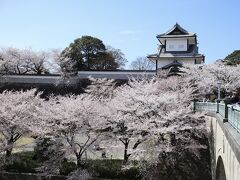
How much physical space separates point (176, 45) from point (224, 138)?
27.7 meters

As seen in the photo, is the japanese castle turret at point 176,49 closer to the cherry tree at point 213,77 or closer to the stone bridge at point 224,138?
the cherry tree at point 213,77

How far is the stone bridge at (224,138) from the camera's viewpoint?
6.41m

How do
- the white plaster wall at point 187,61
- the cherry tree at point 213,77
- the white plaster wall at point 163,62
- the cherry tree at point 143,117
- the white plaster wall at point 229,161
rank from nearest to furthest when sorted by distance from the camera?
the white plaster wall at point 229,161
the cherry tree at point 143,117
the cherry tree at point 213,77
the white plaster wall at point 187,61
the white plaster wall at point 163,62

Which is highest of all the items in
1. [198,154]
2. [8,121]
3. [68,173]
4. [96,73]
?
[96,73]

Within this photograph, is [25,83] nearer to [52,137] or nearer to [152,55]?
[152,55]

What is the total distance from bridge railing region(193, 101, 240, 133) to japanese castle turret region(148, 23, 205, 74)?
500 inches

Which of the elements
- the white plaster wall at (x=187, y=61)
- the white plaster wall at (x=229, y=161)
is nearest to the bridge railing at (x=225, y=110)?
the white plaster wall at (x=229, y=161)

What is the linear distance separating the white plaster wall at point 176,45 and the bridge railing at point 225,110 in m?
14.7

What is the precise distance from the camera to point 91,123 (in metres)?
17.7

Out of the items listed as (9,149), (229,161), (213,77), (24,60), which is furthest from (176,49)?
(229,161)

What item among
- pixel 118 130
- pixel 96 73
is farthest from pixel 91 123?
pixel 96 73

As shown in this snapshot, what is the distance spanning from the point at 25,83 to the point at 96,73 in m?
7.61

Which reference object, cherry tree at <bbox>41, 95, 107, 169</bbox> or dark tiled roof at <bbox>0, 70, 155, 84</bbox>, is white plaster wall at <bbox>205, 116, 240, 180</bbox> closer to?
cherry tree at <bbox>41, 95, 107, 169</bbox>

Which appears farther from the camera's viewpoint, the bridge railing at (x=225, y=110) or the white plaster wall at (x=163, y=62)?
the white plaster wall at (x=163, y=62)
